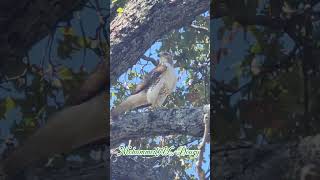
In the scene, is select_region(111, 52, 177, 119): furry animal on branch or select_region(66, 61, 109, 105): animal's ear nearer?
select_region(111, 52, 177, 119): furry animal on branch

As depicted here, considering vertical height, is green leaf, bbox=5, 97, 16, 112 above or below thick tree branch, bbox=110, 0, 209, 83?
below

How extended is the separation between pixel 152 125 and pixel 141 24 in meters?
0.80

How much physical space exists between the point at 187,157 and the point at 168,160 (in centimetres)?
15

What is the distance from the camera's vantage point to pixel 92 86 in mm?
4176

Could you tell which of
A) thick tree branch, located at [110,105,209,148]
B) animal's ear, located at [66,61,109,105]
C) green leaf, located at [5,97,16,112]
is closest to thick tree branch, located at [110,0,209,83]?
animal's ear, located at [66,61,109,105]

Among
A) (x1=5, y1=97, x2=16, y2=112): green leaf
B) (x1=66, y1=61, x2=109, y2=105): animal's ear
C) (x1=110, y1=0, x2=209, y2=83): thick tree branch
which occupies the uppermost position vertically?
(x1=110, y1=0, x2=209, y2=83): thick tree branch

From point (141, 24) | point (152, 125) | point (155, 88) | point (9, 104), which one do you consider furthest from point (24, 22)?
point (152, 125)

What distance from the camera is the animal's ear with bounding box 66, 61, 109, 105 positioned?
4.14 m

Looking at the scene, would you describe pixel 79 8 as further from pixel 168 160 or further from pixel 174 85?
pixel 168 160

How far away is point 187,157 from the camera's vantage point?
13.3 ft

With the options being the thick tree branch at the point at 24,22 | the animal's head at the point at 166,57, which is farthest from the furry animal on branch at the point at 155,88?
the thick tree branch at the point at 24,22

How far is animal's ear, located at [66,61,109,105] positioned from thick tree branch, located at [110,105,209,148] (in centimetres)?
30

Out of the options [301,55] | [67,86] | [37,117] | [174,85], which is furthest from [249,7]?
[37,117]

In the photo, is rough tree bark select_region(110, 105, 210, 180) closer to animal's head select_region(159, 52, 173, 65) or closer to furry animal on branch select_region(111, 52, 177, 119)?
furry animal on branch select_region(111, 52, 177, 119)
